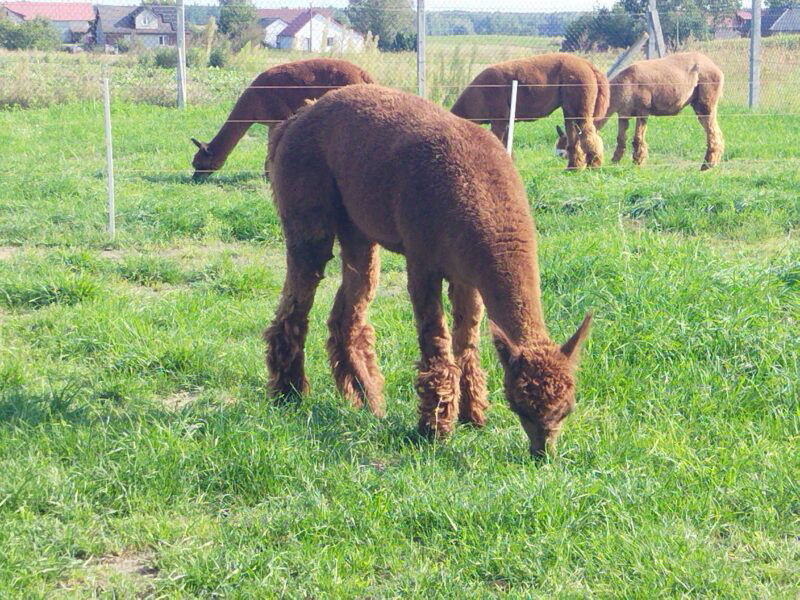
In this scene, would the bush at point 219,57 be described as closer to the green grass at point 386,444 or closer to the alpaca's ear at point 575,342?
the green grass at point 386,444

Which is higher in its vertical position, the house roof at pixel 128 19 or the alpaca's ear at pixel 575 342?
the house roof at pixel 128 19

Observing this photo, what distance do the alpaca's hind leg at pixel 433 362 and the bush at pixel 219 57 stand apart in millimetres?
16483

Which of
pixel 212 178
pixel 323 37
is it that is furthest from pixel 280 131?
pixel 323 37

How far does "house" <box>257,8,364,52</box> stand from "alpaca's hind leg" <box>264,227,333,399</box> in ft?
40.9

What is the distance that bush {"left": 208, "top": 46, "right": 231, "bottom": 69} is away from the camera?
2000 centimetres

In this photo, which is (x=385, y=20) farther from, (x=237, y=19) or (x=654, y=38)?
(x=654, y=38)

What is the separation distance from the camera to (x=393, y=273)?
7688 millimetres

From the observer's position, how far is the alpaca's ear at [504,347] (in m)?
4.07

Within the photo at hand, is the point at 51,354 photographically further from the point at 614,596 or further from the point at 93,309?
the point at 614,596

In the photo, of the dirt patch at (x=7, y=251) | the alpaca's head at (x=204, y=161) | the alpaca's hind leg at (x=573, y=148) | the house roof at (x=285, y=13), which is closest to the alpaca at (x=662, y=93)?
the alpaca's hind leg at (x=573, y=148)

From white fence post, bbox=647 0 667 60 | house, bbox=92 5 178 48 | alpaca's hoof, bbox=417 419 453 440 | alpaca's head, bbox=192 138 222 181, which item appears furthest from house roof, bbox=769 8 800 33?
alpaca's hoof, bbox=417 419 453 440

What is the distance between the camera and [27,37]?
33.9 meters

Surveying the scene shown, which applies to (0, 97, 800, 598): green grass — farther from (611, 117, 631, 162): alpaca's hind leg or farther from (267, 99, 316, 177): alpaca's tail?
(611, 117, 631, 162): alpaca's hind leg

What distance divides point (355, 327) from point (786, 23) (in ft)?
67.1
